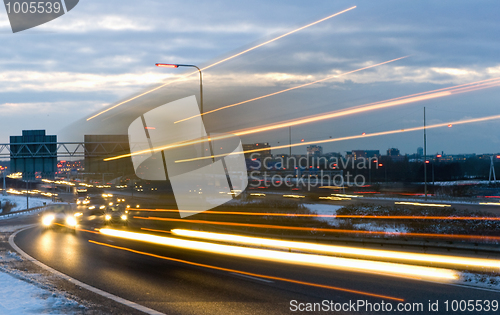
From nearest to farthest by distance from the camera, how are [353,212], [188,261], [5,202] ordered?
1. [188,261]
2. [353,212]
3. [5,202]

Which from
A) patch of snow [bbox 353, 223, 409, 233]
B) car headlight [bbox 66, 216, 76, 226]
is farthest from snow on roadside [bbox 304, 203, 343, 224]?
car headlight [bbox 66, 216, 76, 226]

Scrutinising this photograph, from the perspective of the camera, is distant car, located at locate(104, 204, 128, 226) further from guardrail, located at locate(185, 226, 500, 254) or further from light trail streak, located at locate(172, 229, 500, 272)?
light trail streak, located at locate(172, 229, 500, 272)

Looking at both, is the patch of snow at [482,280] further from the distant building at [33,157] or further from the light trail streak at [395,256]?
the distant building at [33,157]

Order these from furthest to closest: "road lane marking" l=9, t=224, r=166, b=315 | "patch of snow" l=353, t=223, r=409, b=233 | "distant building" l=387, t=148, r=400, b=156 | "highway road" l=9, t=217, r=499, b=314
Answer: "distant building" l=387, t=148, r=400, b=156 < "patch of snow" l=353, t=223, r=409, b=233 < "highway road" l=9, t=217, r=499, b=314 < "road lane marking" l=9, t=224, r=166, b=315

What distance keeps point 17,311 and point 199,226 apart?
14833mm

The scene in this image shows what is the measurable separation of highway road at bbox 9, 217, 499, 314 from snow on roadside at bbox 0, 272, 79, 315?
1322mm

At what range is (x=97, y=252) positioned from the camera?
15.7 metres

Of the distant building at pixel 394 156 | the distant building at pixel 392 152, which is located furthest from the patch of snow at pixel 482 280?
the distant building at pixel 392 152

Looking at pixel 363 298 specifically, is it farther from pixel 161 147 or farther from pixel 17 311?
pixel 161 147

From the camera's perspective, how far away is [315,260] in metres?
13.4

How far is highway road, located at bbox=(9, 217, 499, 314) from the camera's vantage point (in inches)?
348

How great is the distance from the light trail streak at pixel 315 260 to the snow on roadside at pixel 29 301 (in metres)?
6.90

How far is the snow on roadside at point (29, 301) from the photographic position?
320 inches

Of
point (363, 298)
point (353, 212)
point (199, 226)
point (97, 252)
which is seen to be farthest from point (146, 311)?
point (353, 212)
